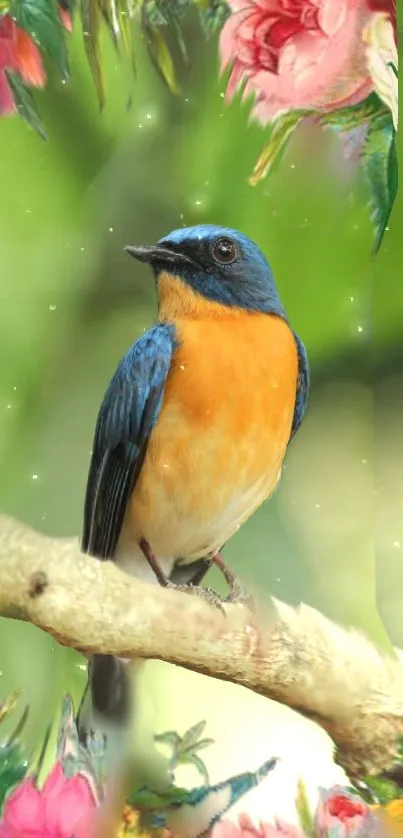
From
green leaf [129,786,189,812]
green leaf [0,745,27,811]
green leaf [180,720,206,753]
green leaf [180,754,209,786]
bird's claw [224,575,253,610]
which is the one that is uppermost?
bird's claw [224,575,253,610]

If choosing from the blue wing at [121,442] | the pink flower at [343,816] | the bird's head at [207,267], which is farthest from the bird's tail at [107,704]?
the bird's head at [207,267]

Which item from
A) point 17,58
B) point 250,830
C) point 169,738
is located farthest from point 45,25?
point 250,830

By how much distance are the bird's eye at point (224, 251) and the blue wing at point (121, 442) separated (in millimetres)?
101

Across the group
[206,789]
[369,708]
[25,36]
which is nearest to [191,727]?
[206,789]

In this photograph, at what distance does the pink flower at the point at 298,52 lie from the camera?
1.00m

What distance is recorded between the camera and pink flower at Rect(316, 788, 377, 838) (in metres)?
0.94

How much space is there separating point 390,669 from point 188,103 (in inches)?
25.7

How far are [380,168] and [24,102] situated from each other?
40 centimetres

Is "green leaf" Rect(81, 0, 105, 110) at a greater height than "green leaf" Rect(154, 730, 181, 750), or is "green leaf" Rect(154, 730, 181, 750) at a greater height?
"green leaf" Rect(81, 0, 105, 110)

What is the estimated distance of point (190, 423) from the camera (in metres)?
0.92

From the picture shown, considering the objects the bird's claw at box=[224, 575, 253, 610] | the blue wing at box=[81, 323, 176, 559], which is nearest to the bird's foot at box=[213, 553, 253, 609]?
the bird's claw at box=[224, 575, 253, 610]

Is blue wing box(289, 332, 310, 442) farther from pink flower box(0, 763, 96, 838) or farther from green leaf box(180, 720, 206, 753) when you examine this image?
pink flower box(0, 763, 96, 838)

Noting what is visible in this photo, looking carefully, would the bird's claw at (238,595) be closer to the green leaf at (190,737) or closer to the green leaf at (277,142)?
the green leaf at (190,737)

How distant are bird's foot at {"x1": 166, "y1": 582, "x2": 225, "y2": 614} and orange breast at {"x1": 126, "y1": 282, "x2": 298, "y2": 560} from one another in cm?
3
